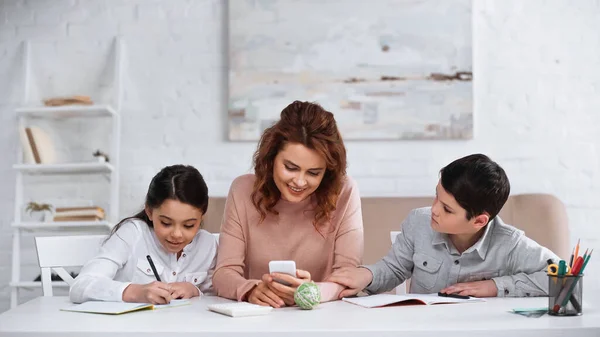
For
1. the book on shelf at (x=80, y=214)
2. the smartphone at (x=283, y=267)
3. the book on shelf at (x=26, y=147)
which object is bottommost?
the smartphone at (x=283, y=267)

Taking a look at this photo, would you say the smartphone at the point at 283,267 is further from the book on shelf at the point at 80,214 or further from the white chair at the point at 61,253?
the book on shelf at the point at 80,214

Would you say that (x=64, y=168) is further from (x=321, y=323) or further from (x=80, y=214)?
(x=321, y=323)

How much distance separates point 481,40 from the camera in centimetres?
346

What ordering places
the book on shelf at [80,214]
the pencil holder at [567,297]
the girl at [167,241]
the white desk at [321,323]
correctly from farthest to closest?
the book on shelf at [80,214], the girl at [167,241], the pencil holder at [567,297], the white desk at [321,323]

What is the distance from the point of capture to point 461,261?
6.06ft

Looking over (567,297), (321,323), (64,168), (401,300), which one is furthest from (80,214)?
(567,297)

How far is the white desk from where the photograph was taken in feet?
3.92

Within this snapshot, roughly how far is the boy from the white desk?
196 mm

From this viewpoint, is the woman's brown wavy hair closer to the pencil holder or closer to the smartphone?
the smartphone

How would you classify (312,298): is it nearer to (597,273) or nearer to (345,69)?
(345,69)

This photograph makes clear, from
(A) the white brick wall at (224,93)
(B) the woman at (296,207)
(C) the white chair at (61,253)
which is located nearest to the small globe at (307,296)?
(B) the woman at (296,207)

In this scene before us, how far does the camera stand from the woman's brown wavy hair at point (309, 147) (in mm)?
1890

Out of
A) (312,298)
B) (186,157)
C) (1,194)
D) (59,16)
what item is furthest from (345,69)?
(312,298)

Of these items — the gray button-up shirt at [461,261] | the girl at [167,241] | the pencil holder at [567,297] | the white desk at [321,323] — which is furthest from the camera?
the girl at [167,241]
